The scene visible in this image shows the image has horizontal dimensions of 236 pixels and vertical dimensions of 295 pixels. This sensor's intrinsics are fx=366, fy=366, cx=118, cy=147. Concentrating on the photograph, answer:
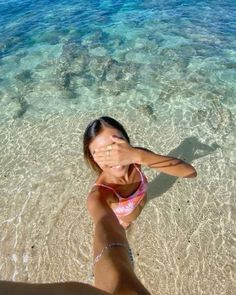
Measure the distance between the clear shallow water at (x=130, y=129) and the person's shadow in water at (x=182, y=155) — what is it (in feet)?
0.07

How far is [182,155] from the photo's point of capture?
661 cm

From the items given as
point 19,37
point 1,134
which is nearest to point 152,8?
point 19,37

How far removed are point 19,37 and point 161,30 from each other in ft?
15.8

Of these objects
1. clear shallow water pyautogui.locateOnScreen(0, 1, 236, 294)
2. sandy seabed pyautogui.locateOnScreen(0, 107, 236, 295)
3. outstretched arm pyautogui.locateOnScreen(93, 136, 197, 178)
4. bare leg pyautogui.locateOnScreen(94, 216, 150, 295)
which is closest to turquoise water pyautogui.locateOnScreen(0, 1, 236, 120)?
clear shallow water pyautogui.locateOnScreen(0, 1, 236, 294)

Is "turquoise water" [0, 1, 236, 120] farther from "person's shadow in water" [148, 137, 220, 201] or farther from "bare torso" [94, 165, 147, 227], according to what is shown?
"bare torso" [94, 165, 147, 227]

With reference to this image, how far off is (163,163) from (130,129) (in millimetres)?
3412

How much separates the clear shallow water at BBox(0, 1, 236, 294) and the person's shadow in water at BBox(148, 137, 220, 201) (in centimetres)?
2

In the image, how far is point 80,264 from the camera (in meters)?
4.97

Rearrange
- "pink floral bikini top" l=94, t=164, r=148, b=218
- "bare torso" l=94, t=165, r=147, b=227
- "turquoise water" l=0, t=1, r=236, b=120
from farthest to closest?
"turquoise water" l=0, t=1, r=236, b=120 < "pink floral bikini top" l=94, t=164, r=148, b=218 < "bare torso" l=94, t=165, r=147, b=227

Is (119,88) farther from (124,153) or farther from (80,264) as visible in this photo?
(124,153)

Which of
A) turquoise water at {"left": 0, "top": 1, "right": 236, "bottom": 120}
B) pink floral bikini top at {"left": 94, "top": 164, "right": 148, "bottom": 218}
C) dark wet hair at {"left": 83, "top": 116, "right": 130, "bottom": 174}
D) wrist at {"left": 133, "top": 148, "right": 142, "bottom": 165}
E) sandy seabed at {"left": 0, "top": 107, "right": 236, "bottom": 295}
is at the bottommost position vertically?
sandy seabed at {"left": 0, "top": 107, "right": 236, "bottom": 295}

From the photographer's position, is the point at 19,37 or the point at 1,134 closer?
the point at 1,134

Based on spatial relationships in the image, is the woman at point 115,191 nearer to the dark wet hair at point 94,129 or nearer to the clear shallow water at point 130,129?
the dark wet hair at point 94,129

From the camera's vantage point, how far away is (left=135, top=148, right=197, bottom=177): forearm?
11.8ft
